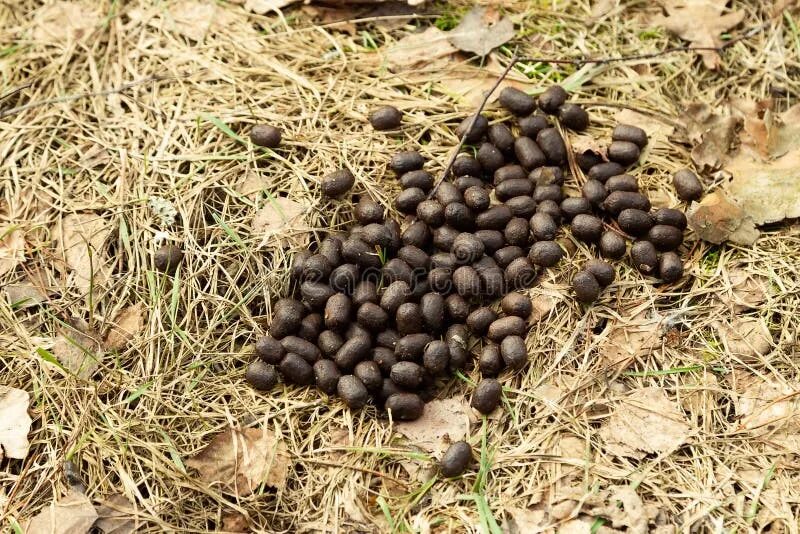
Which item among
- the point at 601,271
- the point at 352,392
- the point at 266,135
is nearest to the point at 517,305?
the point at 601,271

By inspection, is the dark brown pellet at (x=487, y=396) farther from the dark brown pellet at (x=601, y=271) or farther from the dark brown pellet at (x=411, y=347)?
the dark brown pellet at (x=601, y=271)

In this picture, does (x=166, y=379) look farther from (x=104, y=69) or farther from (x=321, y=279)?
(x=104, y=69)

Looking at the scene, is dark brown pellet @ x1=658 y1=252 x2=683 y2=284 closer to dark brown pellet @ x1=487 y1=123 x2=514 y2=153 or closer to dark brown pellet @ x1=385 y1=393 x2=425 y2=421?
dark brown pellet @ x1=487 y1=123 x2=514 y2=153

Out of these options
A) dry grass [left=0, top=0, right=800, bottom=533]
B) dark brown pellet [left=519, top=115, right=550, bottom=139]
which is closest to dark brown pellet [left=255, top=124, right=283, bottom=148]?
dry grass [left=0, top=0, right=800, bottom=533]

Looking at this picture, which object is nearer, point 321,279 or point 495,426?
point 495,426

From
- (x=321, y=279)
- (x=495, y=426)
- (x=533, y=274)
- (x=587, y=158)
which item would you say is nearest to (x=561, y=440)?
(x=495, y=426)

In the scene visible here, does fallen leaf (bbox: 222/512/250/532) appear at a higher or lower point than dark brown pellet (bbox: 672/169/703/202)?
lower

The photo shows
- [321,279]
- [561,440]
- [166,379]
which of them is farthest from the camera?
[321,279]
